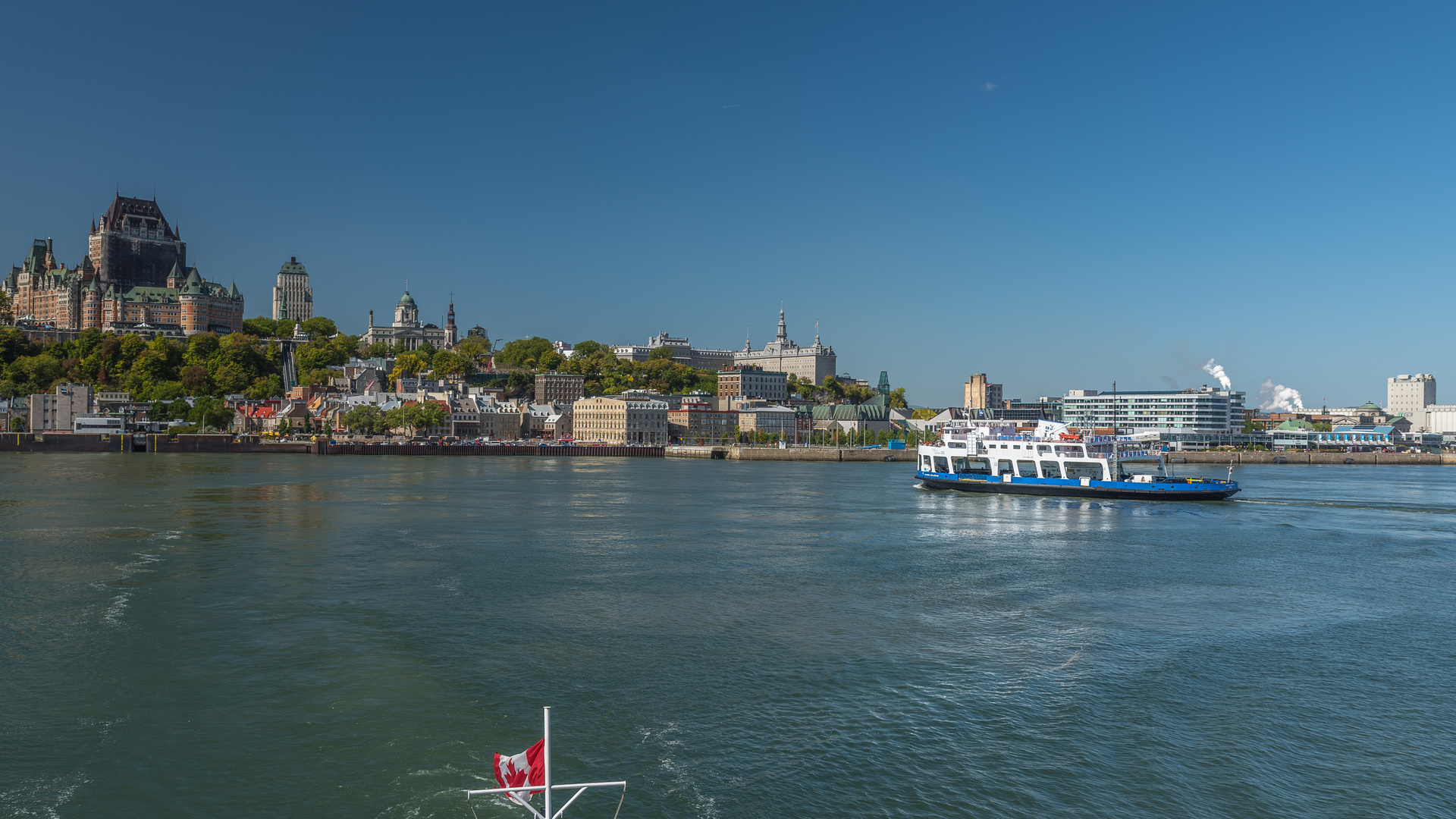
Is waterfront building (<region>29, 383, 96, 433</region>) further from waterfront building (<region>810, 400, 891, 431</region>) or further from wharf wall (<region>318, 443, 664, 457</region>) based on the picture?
waterfront building (<region>810, 400, 891, 431</region>)

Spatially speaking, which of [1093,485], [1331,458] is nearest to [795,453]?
[1093,485]

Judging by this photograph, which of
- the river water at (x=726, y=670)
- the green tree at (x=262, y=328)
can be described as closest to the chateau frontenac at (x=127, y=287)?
the green tree at (x=262, y=328)

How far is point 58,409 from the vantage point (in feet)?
383

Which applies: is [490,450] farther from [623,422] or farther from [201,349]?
[201,349]

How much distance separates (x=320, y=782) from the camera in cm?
1212

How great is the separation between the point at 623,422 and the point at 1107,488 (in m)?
84.4

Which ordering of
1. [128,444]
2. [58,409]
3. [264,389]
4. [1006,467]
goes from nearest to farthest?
1. [1006,467]
2. [128,444]
3. [58,409]
4. [264,389]

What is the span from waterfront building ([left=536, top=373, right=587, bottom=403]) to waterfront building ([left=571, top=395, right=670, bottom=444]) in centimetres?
1765

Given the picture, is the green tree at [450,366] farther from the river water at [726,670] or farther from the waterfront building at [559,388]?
the river water at [726,670]

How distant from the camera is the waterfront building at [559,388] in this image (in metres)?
153

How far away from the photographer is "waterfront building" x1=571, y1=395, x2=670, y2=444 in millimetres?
130750

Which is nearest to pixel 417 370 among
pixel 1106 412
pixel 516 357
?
pixel 516 357

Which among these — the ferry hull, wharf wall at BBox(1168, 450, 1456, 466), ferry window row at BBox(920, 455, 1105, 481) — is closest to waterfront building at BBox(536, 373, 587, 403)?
wharf wall at BBox(1168, 450, 1456, 466)

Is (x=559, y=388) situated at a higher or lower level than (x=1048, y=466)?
higher
